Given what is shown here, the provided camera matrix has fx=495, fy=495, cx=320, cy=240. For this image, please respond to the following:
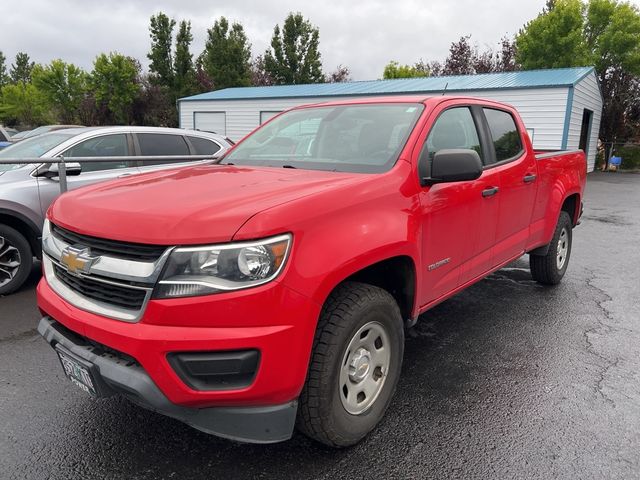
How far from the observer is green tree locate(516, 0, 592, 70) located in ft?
94.9

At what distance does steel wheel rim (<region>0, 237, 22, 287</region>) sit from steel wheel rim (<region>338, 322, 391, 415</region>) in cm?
411

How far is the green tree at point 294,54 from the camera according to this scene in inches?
1766

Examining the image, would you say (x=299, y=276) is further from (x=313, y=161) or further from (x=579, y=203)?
(x=579, y=203)

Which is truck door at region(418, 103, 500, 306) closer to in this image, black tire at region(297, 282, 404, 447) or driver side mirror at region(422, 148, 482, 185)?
driver side mirror at region(422, 148, 482, 185)

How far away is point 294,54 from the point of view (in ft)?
147

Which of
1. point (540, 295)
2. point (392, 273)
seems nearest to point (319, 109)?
point (392, 273)

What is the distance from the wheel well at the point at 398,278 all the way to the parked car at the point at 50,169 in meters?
3.76

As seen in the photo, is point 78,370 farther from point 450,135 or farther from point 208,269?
point 450,135

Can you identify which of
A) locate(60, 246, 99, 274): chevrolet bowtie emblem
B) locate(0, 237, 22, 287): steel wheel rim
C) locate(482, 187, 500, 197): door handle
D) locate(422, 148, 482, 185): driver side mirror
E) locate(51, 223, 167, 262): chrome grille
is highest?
locate(422, 148, 482, 185): driver side mirror

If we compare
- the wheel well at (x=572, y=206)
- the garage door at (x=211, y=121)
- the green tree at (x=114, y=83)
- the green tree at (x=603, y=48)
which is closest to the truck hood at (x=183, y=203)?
the wheel well at (x=572, y=206)

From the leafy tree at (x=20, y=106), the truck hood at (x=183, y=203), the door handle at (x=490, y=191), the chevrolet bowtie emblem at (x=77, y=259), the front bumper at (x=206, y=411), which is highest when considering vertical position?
the leafy tree at (x=20, y=106)

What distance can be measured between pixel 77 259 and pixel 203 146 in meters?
4.85

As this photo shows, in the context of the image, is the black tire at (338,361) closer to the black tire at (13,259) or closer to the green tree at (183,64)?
the black tire at (13,259)

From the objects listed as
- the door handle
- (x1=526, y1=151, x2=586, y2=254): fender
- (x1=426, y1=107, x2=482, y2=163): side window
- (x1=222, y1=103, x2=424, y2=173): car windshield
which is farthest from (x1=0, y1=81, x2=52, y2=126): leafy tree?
the door handle
